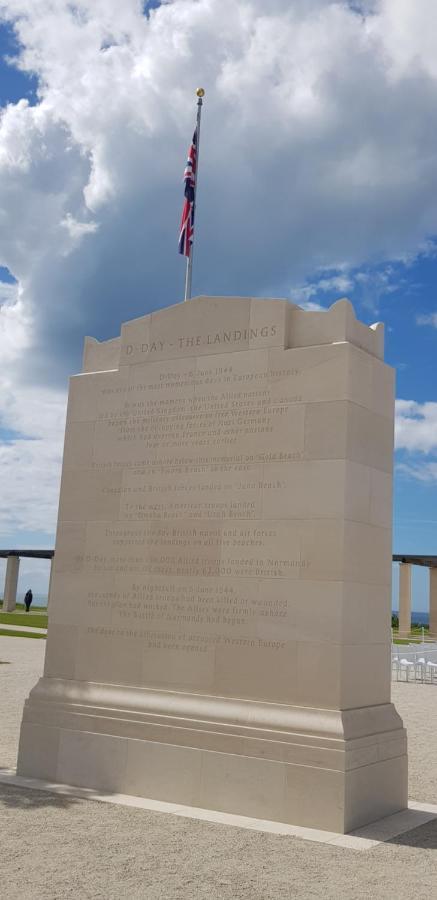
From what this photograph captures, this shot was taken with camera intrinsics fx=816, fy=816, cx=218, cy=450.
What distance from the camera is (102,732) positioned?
9844 millimetres

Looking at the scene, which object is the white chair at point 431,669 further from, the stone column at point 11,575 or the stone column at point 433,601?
the stone column at point 11,575

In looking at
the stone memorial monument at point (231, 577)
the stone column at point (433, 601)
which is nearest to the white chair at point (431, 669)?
the stone memorial monument at point (231, 577)

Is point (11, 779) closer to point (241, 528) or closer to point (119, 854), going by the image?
point (119, 854)

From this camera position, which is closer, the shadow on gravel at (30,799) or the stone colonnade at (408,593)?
the shadow on gravel at (30,799)

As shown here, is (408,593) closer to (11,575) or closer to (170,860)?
(11,575)

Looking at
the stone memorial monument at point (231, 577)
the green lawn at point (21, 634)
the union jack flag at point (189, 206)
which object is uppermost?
the union jack flag at point (189, 206)

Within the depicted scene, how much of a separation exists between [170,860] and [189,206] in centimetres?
1016

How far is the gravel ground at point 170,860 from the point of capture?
6.27 m

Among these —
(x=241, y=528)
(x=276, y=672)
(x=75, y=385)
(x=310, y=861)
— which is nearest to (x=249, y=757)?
(x=276, y=672)

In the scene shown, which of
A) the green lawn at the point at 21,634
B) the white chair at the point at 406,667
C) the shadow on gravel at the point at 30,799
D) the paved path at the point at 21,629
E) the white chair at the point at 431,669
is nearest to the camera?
the shadow on gravel at the point at 30,799

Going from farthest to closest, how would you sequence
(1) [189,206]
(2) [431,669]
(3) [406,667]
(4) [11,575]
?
(4) [11,575]
(3) [406,667]
(2) [431,669]
(1) [189,206]

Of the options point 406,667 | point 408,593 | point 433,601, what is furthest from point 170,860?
point 433,601

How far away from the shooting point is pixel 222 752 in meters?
8.93

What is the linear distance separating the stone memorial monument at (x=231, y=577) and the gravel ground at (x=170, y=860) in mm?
746
